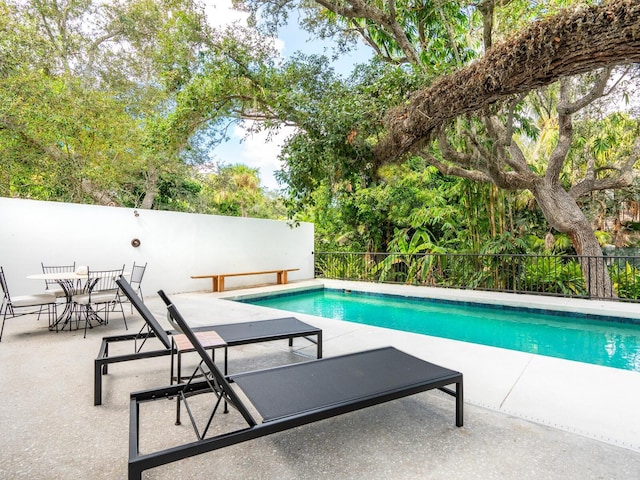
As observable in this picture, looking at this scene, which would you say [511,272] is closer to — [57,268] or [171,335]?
[171,335]

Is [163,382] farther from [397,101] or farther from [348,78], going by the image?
[348,78]

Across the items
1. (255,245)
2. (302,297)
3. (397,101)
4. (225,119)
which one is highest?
(225,119)

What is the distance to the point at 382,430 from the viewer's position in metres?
2.37

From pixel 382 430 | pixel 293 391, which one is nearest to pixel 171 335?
pixel 293 391

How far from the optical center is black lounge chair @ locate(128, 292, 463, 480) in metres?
1.78

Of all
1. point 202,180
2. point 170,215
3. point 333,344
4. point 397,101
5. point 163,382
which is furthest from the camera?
point 202,180

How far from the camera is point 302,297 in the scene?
10148 mm

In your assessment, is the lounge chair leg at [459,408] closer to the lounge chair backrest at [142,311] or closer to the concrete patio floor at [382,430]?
the concrete patio floor at [382,430]

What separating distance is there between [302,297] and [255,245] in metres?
2.35

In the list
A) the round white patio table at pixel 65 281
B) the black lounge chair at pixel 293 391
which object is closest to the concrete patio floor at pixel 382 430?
the black lounge chair at pixel 293 391

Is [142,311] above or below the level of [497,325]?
above

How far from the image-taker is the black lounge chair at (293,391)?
178cm

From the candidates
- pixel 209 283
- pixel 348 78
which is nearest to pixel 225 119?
pixel 348 78

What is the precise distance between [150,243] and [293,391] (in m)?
7.73
